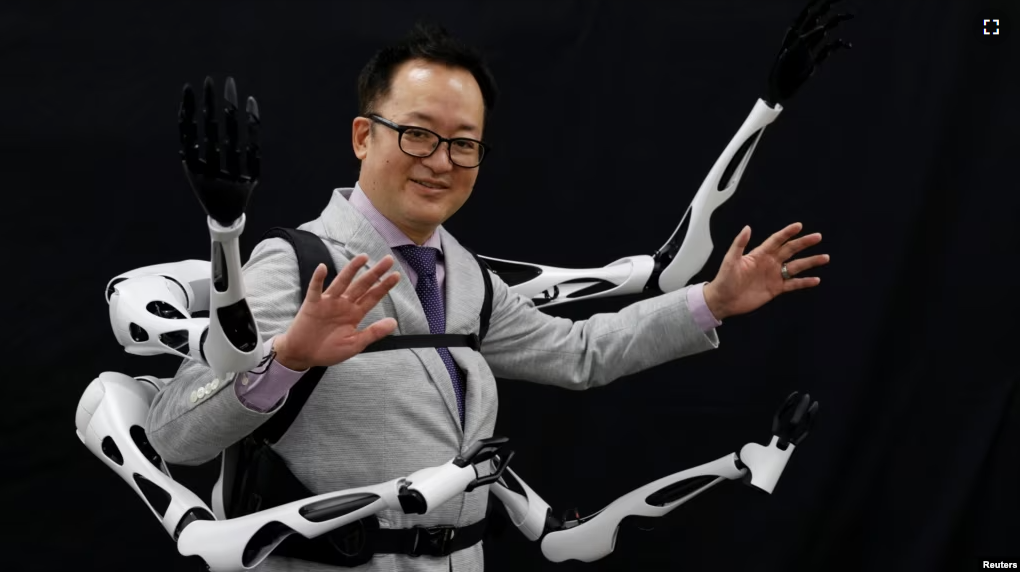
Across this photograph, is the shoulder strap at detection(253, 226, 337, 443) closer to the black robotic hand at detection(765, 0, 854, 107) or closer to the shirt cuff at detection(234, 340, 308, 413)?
the shirt cuff at detection(234, 340, 308, 413)

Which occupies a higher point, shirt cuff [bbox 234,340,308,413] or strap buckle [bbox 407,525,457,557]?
shirt cuff [bbox 234,340,308,413]

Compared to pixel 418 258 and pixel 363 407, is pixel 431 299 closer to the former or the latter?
pixel 418 258

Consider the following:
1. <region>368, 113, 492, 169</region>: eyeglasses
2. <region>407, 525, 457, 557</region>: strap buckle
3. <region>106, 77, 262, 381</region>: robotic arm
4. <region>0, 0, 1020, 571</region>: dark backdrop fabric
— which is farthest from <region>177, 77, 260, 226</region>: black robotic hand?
<region>0, 0, 1020, 571</region>: dark backdrop fabric

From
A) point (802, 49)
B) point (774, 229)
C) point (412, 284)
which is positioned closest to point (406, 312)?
point (412, 284)

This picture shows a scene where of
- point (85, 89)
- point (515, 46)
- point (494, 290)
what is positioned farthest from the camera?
point (515, 46)

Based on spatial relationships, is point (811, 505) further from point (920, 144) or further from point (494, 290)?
point (494, 290)

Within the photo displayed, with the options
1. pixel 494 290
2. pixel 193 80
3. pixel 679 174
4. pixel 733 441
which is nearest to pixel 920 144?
pixel 679 174

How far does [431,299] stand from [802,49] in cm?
66

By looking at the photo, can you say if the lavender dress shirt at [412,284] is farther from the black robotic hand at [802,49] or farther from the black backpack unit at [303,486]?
the black robotic hand at [802,49]

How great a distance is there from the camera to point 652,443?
94.0 inches


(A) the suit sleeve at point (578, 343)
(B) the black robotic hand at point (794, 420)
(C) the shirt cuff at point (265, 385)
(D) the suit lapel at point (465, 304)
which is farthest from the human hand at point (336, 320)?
(B) the black robotic hand at point (794, 420)

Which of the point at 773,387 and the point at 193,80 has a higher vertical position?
the point at 193,80

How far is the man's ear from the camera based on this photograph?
5.23ft

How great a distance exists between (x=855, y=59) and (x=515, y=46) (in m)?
0.69
